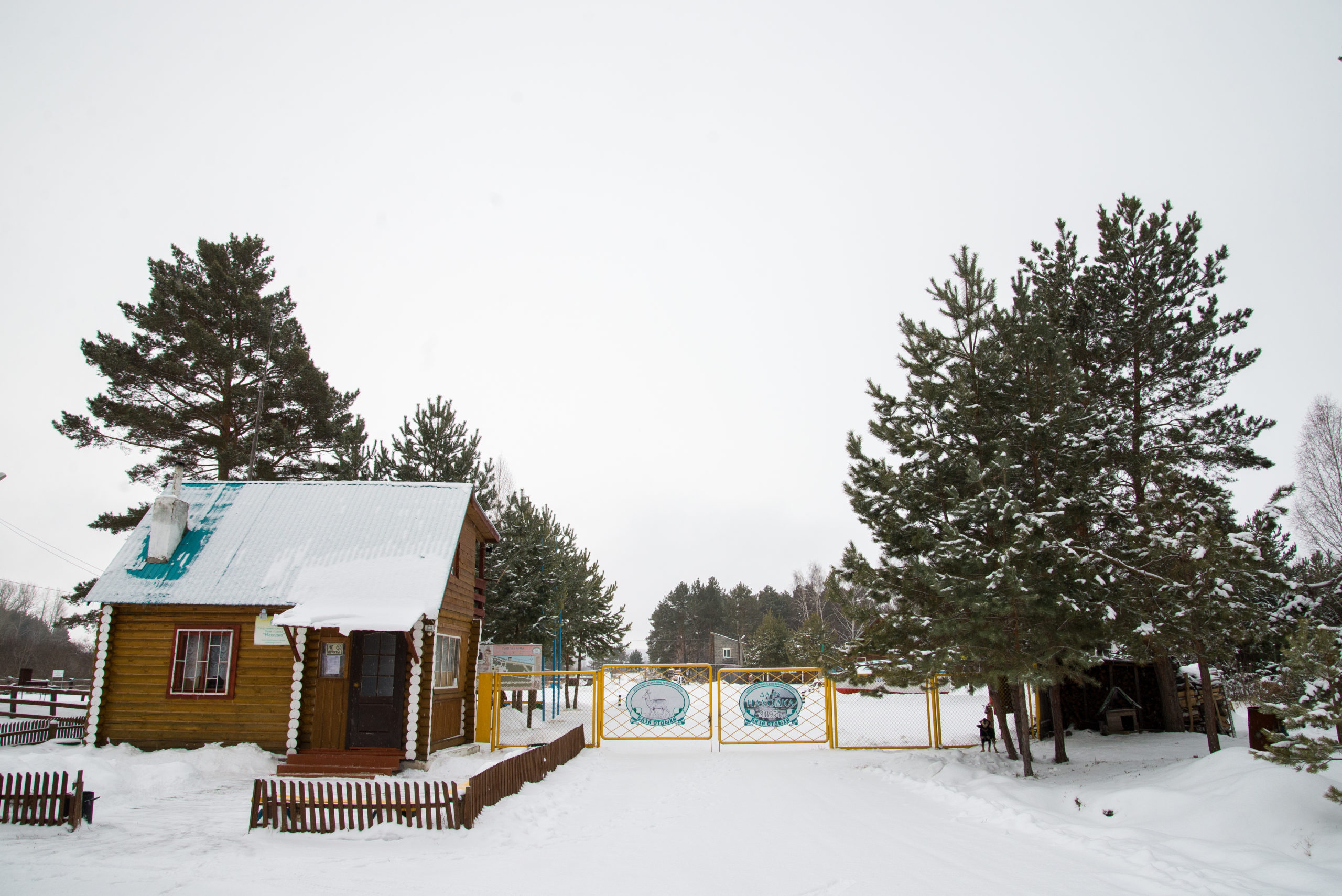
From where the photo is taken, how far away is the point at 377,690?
15.6m

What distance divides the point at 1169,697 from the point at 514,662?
17.9m

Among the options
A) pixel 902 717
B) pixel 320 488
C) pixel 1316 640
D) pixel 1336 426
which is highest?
pixel 1336 426

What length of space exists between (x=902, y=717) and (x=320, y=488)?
2309 centimetres

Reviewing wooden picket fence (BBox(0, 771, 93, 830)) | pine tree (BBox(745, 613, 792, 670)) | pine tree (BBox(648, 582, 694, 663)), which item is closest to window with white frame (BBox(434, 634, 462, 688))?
wooden picket fence (BBox(0, 771, 93, 830))

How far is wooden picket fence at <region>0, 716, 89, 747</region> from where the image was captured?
17.0 metres

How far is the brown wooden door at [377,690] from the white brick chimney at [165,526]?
495cm

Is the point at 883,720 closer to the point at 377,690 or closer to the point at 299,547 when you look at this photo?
the point at 377,690

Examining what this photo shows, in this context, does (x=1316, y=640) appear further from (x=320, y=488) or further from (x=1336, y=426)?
(x=1336, y=426)

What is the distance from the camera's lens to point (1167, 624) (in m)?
12.6

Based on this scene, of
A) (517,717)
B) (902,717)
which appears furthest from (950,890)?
(902,717)

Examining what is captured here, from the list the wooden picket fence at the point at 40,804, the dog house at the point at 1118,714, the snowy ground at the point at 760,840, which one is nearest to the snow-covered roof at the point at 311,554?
the snowy ground at the point at 760,840

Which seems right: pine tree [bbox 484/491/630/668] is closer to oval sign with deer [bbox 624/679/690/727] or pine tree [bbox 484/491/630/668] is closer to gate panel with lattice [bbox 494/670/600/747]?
gate panel with lattice [bbox 494/670/600/747]

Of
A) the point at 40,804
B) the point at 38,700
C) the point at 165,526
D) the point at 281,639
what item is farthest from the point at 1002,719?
the point at 38,700

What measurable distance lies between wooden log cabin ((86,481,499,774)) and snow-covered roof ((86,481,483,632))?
38 millimetres
